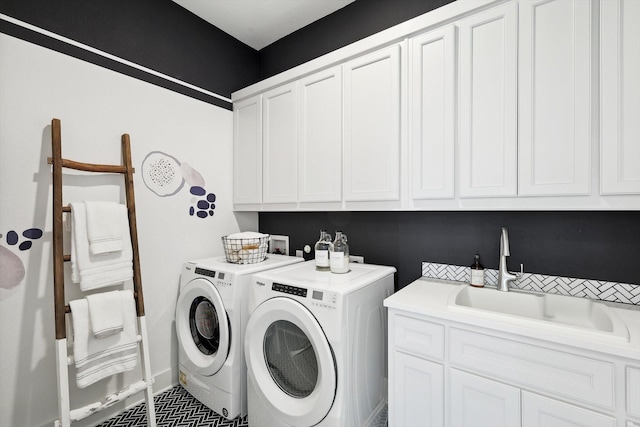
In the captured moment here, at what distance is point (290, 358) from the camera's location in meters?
1.61

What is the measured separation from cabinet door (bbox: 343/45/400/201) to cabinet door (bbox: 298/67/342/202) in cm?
7

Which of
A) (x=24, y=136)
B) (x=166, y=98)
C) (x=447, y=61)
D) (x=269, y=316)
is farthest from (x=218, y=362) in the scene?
(x=447, y=61)

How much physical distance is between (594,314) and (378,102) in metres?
1.50

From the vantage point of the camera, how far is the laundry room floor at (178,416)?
1.77m

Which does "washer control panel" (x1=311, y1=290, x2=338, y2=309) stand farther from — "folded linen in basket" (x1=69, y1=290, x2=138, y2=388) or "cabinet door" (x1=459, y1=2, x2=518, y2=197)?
"folded linen in basket" (x1=69, y1=290, x2=138, y2=388)

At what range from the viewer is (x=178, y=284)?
87.9 inches

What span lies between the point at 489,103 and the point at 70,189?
2.32 m

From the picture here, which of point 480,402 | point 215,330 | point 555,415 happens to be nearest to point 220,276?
point 215,330

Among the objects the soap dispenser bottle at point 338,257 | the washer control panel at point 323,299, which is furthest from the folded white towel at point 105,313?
the soap dispenser bottle at point 338,257

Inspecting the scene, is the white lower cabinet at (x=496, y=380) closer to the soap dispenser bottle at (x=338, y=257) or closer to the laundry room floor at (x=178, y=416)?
the soap dispenser bottle at (x=338, y=257)

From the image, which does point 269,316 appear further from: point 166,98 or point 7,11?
point 7,11

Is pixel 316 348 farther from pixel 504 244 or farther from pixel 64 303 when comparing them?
pixel 64 303

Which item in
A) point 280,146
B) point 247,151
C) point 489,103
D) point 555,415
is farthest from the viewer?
point 247,151

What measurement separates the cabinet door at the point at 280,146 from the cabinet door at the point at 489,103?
1.15 metres
